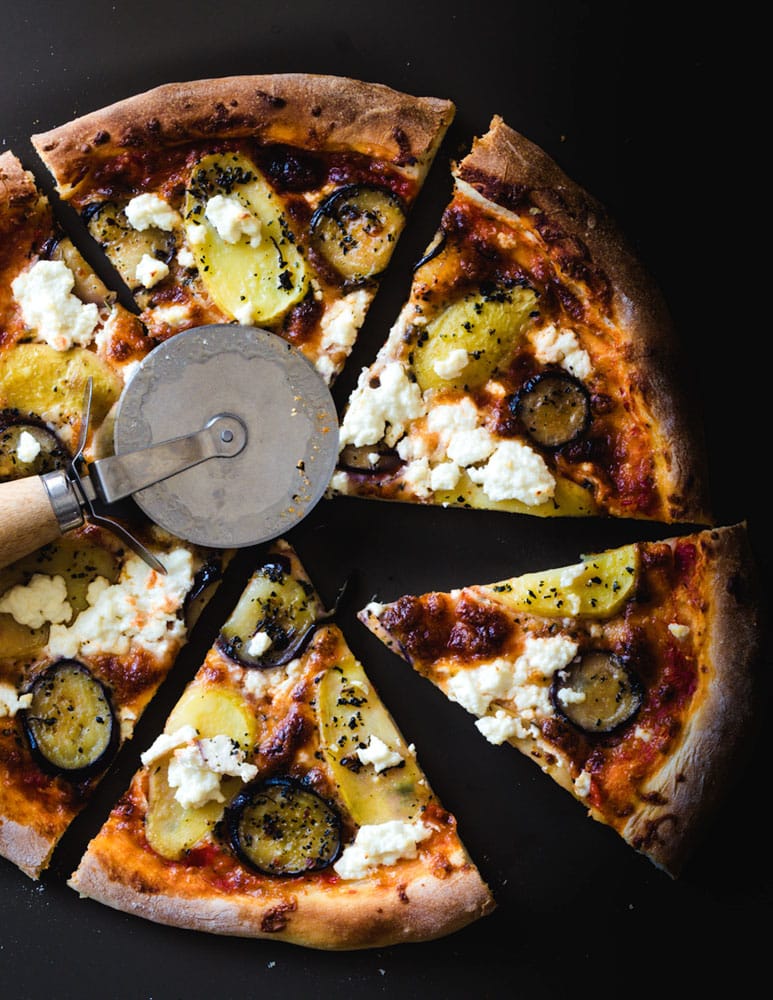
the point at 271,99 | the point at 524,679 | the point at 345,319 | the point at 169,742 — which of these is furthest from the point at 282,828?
the point at 271,99

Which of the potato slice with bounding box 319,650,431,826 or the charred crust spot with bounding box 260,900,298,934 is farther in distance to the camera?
the potato slice with bounding box 319,650,431,826

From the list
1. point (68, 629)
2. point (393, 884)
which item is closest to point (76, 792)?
point (68, 629)

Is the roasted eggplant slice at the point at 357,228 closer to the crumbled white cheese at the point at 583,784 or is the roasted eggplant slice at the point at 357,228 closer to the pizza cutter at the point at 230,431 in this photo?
the pizza cutter at the point at 230,431

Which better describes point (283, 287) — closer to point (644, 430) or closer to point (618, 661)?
point (644, 430)

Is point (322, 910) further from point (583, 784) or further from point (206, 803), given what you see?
point (583, 784)

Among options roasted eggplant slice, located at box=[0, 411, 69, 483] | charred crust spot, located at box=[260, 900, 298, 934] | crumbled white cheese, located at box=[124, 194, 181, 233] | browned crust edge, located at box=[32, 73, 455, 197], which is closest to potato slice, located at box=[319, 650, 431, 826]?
charred crust spot, located at box=[260, 900, 298, 934]

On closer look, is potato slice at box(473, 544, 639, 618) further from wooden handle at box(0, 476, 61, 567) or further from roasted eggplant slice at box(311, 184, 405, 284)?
wooden handle at box(0, 476, 61, 567)

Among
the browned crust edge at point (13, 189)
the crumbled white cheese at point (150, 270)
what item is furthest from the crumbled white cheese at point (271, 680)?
the browned crust edge at point (13, 189)
